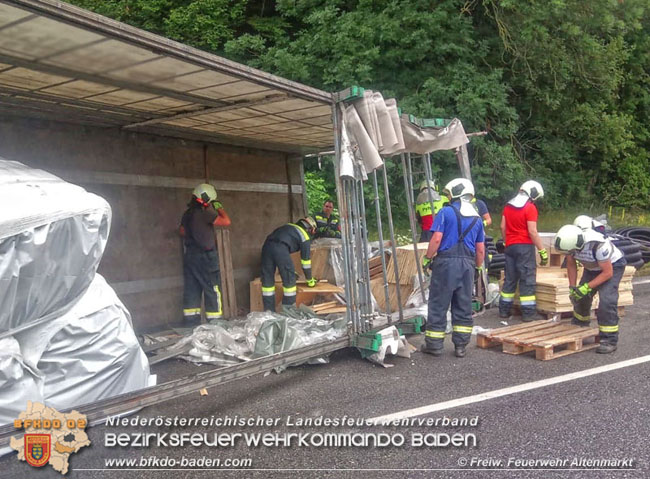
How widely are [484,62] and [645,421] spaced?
40.5 feet

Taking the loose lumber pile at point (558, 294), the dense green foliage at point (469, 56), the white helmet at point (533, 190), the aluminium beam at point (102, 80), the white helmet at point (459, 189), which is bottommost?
the loose lumber pile at point (558, 294)

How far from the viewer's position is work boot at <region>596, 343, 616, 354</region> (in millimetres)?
6059

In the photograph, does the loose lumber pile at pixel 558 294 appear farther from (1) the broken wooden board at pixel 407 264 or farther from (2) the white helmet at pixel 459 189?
(2) the white helmet at pixel 459 189

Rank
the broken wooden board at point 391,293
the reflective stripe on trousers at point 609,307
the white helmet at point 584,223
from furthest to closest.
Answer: the broken wooden board at point 391,293 < the white helmet at point 584,223 < the reflective stripe on trousers at point 609,307

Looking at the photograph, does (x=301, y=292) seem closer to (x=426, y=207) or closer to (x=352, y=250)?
(x=352, y=250)

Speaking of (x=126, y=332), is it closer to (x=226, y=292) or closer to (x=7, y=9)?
(x=7, y=9)

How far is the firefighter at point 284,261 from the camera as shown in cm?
770

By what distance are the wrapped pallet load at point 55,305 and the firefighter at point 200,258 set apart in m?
2.83

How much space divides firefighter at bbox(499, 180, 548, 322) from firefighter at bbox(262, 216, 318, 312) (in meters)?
2.63

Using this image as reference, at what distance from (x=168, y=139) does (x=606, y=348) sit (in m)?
5.75

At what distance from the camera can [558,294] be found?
7.43 metres

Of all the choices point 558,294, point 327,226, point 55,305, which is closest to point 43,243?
point 55,305

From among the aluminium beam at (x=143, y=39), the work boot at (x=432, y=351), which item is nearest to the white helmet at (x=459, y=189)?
the work boot at (x=432, y=351)

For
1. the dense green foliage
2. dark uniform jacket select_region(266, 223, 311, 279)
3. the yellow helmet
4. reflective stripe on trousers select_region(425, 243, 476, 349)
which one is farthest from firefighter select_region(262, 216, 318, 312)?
the dense green foliage
